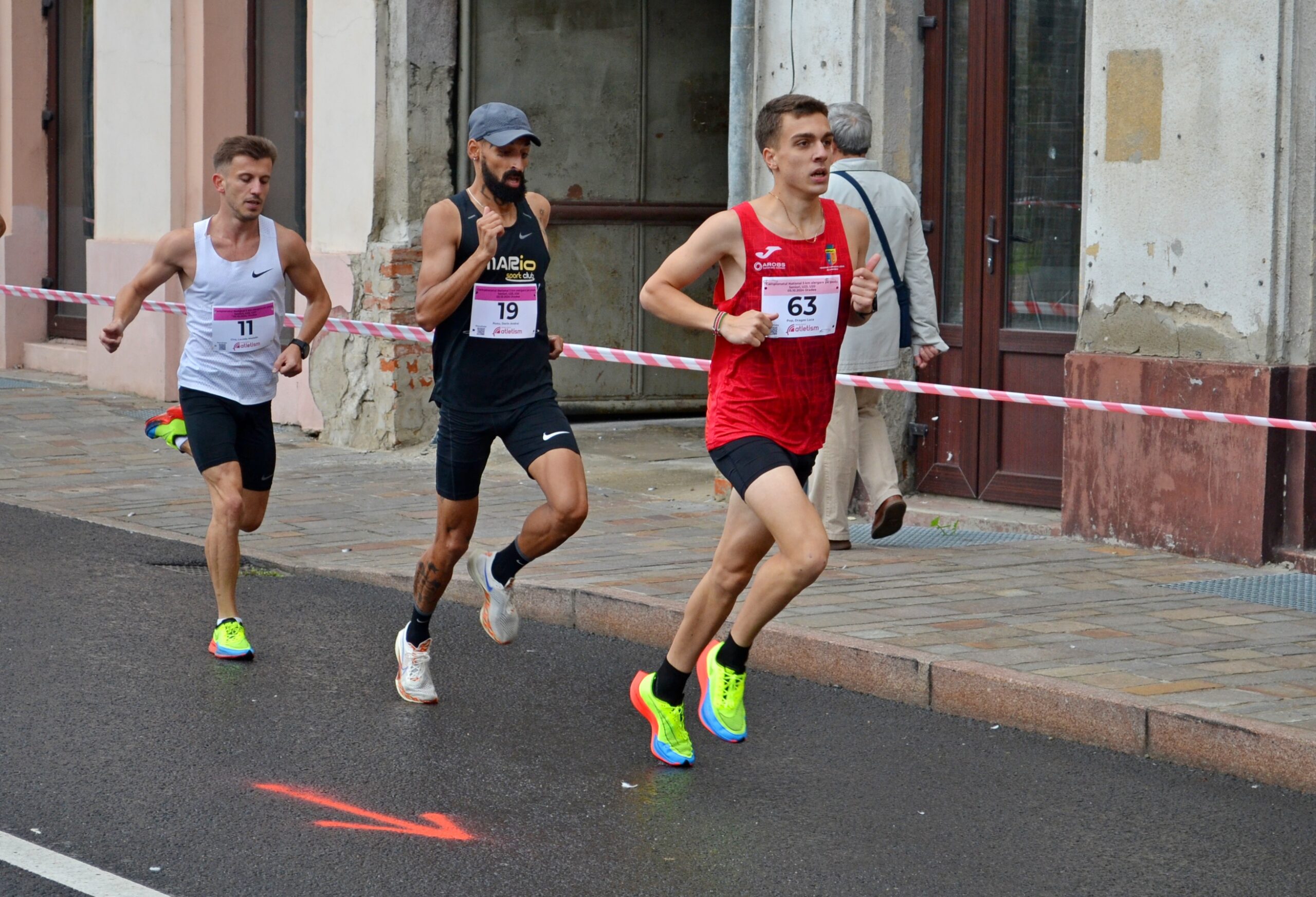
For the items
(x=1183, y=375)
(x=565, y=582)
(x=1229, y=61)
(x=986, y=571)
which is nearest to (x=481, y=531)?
(x=565, y=582)

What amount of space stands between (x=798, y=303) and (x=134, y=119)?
1130cm

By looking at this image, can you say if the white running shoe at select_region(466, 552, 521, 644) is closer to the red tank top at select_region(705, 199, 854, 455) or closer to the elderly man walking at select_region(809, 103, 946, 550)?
the red tank top at select_region(705, 199, 854, 455)

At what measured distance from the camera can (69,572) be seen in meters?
8.39

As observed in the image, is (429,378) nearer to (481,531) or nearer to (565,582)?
(481,531)

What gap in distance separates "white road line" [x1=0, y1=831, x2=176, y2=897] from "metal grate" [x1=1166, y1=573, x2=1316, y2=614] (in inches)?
185

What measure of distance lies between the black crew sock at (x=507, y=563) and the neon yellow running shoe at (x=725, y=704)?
952mm

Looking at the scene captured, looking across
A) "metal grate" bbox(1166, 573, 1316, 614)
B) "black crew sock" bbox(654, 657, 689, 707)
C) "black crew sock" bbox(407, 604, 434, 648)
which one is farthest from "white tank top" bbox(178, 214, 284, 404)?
"metal grate" bbox(1166, 573, 1316, 614)

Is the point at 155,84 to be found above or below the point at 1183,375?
above

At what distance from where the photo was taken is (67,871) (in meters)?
4.48

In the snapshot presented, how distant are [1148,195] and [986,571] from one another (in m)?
1.91

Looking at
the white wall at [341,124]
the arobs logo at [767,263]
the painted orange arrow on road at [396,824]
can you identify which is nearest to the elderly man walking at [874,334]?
the arobs logo at [767,263]

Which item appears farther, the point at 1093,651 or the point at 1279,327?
the point at 1279,327

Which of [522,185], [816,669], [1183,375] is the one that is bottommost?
[816,669]

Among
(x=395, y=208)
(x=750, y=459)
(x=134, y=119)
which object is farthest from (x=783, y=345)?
(x=134, y=119)
